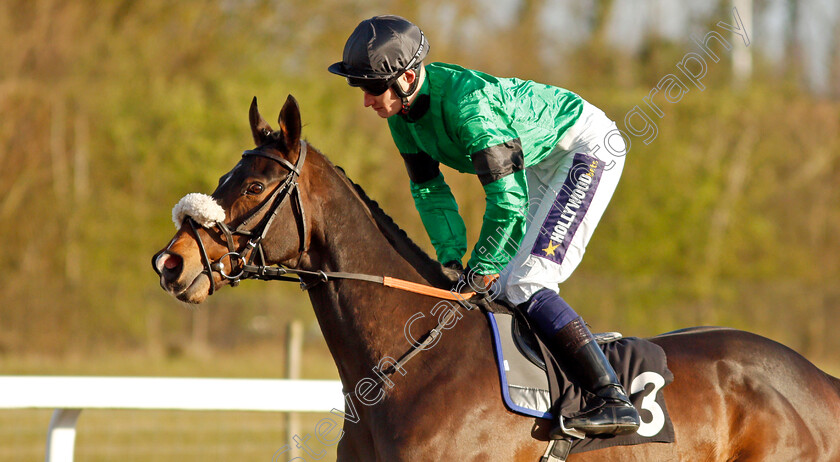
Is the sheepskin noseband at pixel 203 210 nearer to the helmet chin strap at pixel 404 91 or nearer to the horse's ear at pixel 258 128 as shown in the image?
the horse's ear at pixel 258 128

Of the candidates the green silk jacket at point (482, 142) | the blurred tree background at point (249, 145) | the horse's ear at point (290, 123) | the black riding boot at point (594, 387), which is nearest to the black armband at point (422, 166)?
the green silk jacket at point (482, 142)

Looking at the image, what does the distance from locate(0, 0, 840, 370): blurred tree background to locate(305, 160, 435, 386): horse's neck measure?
12.9 m

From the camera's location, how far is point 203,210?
2854mm

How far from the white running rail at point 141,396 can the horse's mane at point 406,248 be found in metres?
1.73

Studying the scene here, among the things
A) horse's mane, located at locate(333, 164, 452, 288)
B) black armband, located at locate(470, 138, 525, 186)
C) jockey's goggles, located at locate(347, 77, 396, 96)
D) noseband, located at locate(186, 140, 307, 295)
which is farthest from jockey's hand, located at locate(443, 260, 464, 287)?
jockey's goggles, located at locate(347, 77, 396, 96)

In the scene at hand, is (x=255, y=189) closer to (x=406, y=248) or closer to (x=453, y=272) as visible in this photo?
(x=406, y=248)

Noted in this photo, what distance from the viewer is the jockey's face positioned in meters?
3.26

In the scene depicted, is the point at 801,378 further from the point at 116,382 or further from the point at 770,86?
the point at 770,86

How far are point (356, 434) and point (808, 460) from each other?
1.73 meters

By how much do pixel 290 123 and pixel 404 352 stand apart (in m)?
0.91

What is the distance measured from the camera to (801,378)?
343 centimetres

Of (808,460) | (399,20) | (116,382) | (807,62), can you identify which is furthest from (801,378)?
(807,62)

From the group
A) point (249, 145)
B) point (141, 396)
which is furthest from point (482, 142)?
point (249, 145)

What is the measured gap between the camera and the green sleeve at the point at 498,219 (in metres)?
3.07
